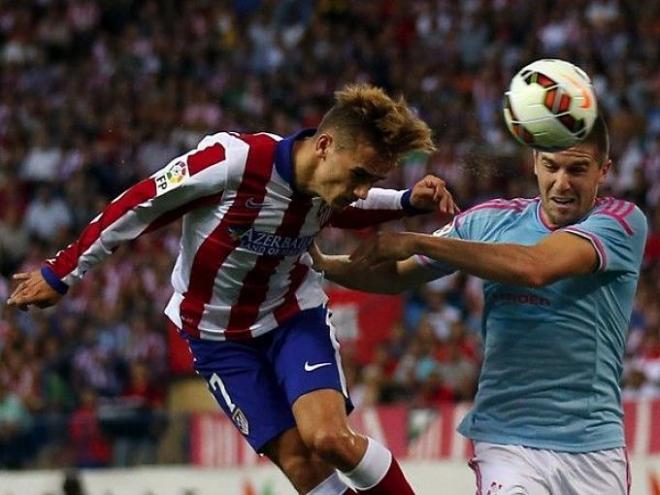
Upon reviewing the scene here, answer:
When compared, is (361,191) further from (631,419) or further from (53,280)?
(631,419)

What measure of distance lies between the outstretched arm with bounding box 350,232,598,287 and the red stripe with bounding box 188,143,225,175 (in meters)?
0.88

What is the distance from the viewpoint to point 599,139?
6039 millimetres

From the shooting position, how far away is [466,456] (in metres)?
10.7

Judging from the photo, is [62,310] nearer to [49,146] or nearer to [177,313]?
[49,146]

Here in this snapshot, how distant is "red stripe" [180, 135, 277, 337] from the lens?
253 inches

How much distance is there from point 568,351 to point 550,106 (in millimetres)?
903

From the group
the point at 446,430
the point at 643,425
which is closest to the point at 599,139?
the point at 643,425

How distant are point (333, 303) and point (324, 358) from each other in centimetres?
657

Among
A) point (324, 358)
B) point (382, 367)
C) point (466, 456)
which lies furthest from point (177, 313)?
point (382, 367)

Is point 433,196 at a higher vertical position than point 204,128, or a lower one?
higher

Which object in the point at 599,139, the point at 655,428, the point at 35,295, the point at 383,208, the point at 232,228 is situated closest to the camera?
the point at 599,139

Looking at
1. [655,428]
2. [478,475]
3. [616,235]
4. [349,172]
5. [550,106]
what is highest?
[550,106]

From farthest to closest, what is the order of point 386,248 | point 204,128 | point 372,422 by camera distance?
point 204,128
point 372,422
point 386,248

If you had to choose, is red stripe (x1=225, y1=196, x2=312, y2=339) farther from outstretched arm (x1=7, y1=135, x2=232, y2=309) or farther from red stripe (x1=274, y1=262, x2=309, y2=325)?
outstretched arm (x1=7, y1=135, x2=232, y2=309)
